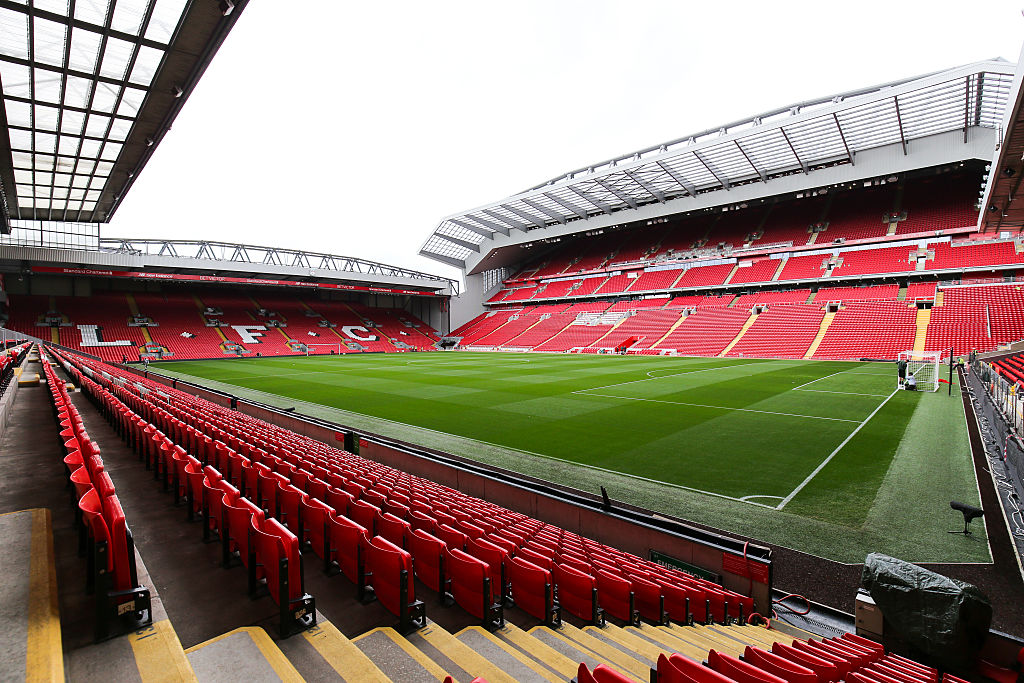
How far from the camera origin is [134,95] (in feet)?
30.8

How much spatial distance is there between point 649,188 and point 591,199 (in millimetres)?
5897

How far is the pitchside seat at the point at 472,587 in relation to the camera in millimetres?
3416

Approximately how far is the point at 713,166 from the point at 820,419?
3039 centimetres

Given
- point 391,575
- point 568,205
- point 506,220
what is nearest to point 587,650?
point 391,575

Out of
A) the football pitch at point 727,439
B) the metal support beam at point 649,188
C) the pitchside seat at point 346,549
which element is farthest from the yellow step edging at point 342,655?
the metal support beam at point 649,188

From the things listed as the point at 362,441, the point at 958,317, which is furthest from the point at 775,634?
the point at 958,317

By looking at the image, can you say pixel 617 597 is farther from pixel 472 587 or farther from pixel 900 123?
pixel 900 123

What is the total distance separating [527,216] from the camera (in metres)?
52.6

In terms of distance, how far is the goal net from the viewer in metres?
20.2

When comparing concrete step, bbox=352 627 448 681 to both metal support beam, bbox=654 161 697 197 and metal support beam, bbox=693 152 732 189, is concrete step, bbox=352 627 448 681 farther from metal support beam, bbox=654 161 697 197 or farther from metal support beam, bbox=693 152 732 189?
metal support beam, bbox=654 161 697 197

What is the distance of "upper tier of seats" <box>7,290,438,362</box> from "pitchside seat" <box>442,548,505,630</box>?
144 feet

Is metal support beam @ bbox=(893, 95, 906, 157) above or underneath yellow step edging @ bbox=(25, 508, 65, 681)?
above

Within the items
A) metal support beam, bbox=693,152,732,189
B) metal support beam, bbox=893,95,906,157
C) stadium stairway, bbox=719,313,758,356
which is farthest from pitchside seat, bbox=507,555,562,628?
metal support beam, bbox=693,152,732,189

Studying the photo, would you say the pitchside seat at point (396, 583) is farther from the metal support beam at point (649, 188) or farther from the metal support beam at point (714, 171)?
the metal support beam at point (649, 188)
